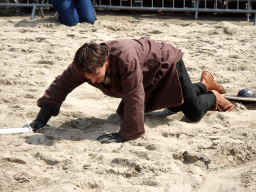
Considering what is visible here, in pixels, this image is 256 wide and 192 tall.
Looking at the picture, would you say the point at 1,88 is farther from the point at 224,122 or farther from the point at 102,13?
the point at 102,13

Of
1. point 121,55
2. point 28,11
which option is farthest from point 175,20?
point 121,55

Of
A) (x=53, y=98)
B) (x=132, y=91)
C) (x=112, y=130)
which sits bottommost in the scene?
(x=112, y=130)

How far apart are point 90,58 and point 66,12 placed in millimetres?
3533

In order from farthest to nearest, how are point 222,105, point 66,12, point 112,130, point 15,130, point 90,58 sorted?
point 66,12 → point 222,105 → point 112,130 → point 15,130 → point 90,58

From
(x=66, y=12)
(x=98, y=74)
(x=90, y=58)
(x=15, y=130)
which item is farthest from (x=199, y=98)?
(x=66, y=12)

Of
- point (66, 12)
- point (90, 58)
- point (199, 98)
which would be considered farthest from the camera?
point (66, 12)

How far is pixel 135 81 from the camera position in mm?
2336

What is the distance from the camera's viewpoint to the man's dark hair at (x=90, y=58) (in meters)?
2.13

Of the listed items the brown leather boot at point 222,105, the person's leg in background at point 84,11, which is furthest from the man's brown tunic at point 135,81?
the person's leg in background at point 84,11

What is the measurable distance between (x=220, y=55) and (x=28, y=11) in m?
4.25

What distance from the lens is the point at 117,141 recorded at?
243cm

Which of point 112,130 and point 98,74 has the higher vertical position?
point 98,74

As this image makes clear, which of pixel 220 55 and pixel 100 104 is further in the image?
pixel 220 55

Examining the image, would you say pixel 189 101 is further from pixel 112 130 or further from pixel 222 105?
pixel 112 130
